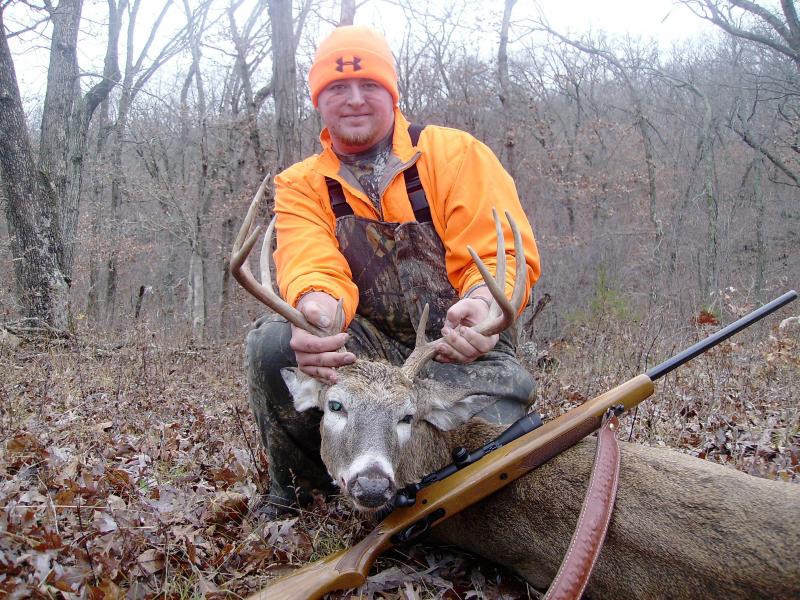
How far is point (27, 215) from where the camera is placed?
9648 millimetres

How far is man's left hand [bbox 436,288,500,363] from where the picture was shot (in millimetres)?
3318

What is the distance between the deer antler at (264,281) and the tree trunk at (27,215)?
6875 millimetres

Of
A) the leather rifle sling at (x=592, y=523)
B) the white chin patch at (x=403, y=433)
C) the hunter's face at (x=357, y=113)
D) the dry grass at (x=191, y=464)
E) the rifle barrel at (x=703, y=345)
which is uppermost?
the hunter's face at (x=357, y=113)

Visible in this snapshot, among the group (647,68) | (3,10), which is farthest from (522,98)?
(3,10)

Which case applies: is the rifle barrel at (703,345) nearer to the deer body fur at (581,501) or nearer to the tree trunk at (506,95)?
the deer body fur at (581,501)

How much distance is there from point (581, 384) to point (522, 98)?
1210 cm

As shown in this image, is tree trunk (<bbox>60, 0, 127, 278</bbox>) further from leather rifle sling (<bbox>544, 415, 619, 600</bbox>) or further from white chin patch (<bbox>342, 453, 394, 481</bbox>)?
leather rifle sling (<bbox>544, 415, 619, 600</bbox>)

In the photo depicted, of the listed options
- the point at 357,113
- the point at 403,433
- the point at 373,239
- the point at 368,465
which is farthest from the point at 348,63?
the point at 368,465

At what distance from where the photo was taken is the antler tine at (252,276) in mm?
3119

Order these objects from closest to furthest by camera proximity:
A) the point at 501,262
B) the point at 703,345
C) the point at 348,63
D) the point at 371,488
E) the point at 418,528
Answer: the point at 371,488
the point at 418,528
the point at 703,345
the point at 501,262
the point at 348,63

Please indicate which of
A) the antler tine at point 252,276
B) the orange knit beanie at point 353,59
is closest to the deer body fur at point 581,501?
the antler tine at point 252,276

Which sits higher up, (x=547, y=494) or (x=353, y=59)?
(x=353, y=59)

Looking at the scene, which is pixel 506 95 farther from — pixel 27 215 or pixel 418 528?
pixel 418 528

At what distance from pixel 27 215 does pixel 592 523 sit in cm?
949
